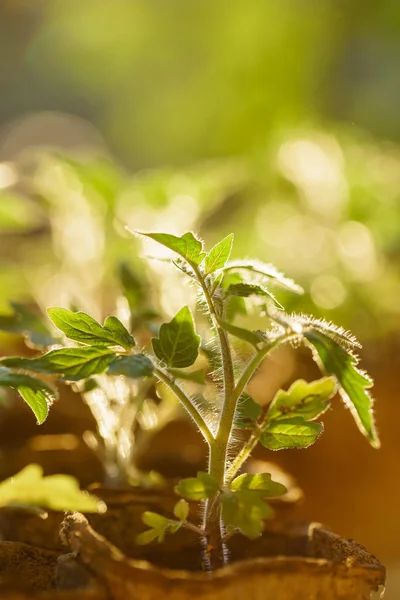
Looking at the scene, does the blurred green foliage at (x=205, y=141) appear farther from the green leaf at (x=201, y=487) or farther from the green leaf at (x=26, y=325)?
the green leaf at (x=201, y=487)

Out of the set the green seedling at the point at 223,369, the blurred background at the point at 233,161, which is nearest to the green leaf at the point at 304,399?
the green seedling at the point at 223,369

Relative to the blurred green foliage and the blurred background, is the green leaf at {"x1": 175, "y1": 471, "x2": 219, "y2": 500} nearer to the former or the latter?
the blurred background

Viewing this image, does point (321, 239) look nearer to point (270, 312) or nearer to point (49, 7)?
point (270, 312)

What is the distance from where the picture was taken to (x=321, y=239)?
69.9 inches

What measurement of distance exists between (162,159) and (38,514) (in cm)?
335

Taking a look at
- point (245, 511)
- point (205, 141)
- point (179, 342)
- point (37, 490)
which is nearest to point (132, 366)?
point (179, 342)

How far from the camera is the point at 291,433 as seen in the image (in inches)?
27.9

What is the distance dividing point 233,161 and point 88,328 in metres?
1.31

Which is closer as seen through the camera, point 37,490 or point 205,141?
point 37,490

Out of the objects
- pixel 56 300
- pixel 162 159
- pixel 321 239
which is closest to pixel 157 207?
pixel 56 300

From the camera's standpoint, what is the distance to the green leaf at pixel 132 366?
2.11 feet

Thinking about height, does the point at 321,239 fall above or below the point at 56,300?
above

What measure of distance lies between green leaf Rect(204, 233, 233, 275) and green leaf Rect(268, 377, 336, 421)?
14 centimetres

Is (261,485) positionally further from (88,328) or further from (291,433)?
(88,328)
